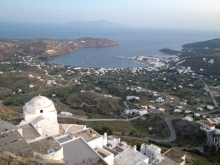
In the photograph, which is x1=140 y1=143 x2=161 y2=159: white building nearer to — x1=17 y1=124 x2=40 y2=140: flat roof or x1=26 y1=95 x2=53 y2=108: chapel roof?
x1=26 y1=95 x2=53 y2=108: chapel roof

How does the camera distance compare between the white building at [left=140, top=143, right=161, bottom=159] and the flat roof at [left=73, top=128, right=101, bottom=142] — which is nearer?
the flat roof at [left=73, top=128, right=101, bottom=142]

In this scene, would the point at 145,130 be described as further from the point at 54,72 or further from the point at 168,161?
the point at 54,72

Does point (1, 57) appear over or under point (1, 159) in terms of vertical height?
under

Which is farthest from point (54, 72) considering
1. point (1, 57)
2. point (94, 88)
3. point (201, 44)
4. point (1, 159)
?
point (201, 44)

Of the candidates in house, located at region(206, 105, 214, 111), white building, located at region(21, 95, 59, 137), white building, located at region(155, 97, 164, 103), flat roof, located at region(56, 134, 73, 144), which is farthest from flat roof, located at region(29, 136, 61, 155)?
house, located at region(206, 105, 214, 111)

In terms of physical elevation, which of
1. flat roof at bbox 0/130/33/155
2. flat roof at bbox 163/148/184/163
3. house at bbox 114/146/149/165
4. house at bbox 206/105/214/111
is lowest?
house at bbox 206/105/214/111

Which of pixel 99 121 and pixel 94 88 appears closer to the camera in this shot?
pixel 99 121

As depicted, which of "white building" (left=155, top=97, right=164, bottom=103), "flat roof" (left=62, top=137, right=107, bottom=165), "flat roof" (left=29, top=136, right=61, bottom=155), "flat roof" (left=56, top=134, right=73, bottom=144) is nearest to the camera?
"flat roof" (left=29, top=136, right=61, bottom=155)

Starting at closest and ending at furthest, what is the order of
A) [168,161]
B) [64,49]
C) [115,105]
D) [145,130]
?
[168,161], [145,130], [115,105], [64,49]
